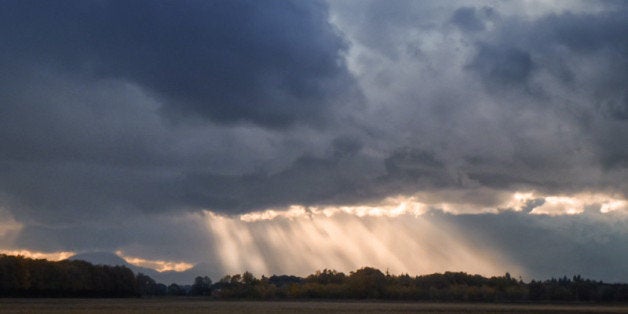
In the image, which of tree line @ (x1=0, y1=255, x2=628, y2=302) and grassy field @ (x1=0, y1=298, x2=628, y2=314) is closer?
grassy field @ (x1=0, y1=298, x2=628, y2=314)

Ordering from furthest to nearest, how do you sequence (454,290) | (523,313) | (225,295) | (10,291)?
(225,295) → (454,290) → (10,291) → (523,313)

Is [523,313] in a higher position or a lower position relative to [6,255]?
lower

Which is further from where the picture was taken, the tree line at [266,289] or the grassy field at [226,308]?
the tree line at [266,289]

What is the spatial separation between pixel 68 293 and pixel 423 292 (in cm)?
8648

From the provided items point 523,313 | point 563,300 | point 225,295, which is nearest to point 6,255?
point 225,295

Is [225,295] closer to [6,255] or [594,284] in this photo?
[6,255]

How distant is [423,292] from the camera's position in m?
187

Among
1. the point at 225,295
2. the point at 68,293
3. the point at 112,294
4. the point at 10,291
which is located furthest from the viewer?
the point at 225,295

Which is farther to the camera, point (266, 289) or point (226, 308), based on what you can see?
point (266, 289)

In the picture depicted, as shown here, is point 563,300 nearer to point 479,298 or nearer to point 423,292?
point 479,298

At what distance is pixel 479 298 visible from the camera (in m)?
180

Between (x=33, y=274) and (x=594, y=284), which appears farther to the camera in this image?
(x=594, y=284)

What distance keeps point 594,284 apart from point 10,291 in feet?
469

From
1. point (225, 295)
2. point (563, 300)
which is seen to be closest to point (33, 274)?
point (225, 295)
